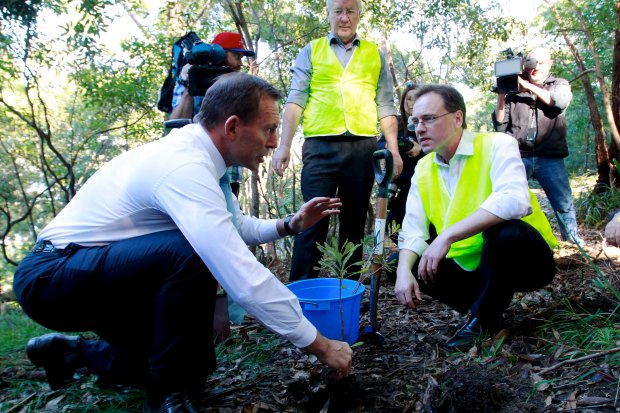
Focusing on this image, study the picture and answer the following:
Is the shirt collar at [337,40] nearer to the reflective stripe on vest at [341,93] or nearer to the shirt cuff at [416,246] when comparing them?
the reflective stripe on vest at [341,93]

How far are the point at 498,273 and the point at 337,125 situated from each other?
1.47m

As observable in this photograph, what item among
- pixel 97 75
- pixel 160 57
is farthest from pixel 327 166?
pixel 97 75

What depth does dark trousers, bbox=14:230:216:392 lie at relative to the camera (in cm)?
165

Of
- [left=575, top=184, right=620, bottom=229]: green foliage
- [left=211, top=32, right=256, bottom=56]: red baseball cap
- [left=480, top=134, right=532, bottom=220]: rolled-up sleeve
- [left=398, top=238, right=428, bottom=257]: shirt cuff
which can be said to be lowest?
[left=575, top=184, right=620, bottom=229]: green foliage

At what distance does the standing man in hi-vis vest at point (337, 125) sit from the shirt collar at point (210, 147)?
4.28ft

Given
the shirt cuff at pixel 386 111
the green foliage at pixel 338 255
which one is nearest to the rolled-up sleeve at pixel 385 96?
the shirt cuff at pixel 386 111

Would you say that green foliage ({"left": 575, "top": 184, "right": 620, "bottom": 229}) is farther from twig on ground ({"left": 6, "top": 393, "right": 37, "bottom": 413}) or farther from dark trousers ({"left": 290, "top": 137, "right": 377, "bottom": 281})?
twig on ground ({"left": 6, "top": 393, "right": 37, "bottom": 413})

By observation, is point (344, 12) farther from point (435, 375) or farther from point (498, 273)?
point (435, 375)

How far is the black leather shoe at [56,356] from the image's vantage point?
206 centimetres

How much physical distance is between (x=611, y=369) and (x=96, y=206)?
2032 millimetres

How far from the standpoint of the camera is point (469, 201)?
7.55 ft

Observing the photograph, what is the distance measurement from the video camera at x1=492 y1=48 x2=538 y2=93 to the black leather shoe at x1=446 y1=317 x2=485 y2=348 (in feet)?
8.64

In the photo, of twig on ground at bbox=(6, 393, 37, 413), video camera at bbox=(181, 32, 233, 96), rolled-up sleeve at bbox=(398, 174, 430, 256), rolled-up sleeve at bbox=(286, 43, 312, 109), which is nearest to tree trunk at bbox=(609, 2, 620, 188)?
rolled-up sleeve at bbox=(286, 43, 312, 109)

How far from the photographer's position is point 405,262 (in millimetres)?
2312
